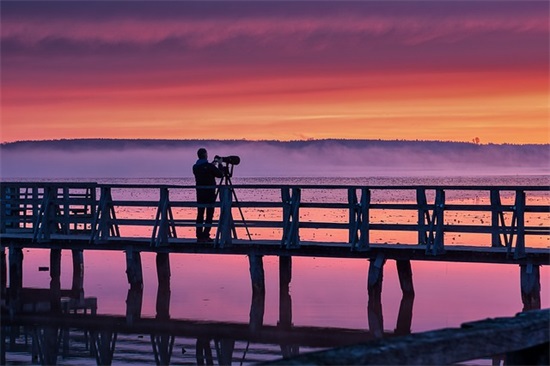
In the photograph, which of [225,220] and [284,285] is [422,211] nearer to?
[225,220]

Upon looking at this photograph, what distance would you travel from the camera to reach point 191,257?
34781 millimetres

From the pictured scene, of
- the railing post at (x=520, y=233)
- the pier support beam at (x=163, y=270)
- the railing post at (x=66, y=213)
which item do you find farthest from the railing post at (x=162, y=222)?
the railing post at (x=520, y=233)

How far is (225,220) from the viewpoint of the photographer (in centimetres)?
2072

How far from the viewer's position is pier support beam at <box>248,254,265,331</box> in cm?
2089

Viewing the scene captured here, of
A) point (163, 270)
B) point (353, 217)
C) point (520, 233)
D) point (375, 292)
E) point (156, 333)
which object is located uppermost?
point (353, 217)

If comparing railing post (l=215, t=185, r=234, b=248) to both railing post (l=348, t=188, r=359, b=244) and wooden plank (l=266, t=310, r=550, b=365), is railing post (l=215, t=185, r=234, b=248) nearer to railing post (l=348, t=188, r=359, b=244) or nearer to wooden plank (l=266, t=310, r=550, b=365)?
railing post (l=348, t=188, r=359, b=244)

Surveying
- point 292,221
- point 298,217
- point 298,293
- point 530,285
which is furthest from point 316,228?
point 530,285

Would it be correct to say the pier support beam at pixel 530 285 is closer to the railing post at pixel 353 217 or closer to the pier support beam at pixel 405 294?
the pier support beam at pixel 405 294

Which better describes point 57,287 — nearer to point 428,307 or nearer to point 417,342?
point 428,307

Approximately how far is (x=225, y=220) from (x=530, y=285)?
551 cm

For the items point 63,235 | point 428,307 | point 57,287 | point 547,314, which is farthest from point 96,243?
point 547,314

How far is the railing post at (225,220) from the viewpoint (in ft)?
67.2

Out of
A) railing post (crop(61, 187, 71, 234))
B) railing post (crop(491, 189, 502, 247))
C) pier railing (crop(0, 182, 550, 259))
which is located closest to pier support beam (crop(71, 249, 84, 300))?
pier railing (crop(0, 182, 550, 259))

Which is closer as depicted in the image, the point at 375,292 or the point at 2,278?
the point at 375,292
